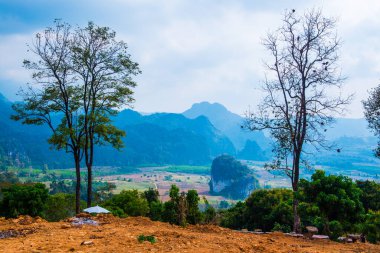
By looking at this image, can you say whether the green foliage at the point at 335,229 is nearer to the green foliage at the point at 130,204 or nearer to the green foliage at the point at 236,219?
the green foliage at the point at 130,204

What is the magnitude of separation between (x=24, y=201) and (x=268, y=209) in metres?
23.8

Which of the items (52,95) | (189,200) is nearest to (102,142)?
(52,95)

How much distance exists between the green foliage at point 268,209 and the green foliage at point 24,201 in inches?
767

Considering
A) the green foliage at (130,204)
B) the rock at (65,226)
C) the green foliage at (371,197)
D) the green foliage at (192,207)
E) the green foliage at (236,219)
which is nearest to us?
the rock at (65,226)

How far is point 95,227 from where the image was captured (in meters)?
11.8

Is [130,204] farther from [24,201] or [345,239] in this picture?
[345,239]

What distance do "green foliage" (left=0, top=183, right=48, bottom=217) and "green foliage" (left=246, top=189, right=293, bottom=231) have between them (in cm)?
1948

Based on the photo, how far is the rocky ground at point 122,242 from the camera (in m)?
8.65

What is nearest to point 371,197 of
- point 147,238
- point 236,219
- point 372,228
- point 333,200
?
point 236,219

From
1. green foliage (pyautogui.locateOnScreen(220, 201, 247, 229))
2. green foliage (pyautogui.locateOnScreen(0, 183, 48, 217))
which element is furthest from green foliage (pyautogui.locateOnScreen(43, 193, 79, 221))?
green foliage (pyautogui.locateOnScreen(220, 201, 247, 229))

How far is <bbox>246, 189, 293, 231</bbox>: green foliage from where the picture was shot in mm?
31719

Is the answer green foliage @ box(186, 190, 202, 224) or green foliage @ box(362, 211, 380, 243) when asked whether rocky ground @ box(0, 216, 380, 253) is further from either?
green foliage @ box(186, 190, 202, 224)

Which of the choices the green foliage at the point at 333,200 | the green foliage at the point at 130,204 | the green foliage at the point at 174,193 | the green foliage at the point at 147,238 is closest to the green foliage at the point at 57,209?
the green foliage at the point at 130,204

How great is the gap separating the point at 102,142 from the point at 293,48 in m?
12.3
